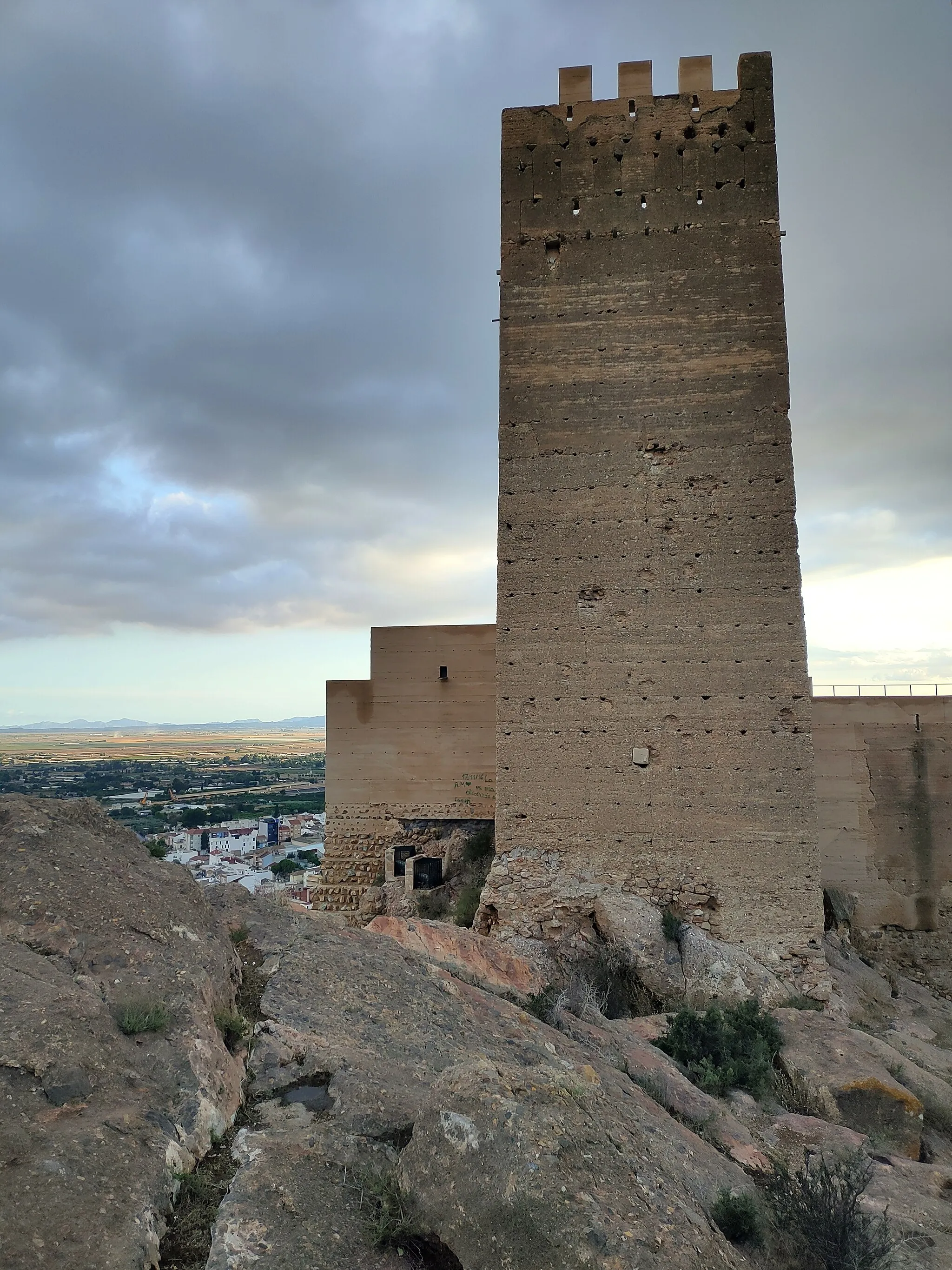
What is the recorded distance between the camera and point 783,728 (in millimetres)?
9648

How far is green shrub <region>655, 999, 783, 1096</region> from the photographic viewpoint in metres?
6.75

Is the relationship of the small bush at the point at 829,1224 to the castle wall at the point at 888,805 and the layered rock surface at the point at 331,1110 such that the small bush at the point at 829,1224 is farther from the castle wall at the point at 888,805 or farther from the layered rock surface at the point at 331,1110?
the castle wall at the point at 888,805

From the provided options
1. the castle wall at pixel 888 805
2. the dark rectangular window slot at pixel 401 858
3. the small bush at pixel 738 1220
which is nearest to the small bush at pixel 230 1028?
the small bush at pixel 738 1220

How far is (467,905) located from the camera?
37.3 ft

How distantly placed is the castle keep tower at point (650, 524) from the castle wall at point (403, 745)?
3.37 metres

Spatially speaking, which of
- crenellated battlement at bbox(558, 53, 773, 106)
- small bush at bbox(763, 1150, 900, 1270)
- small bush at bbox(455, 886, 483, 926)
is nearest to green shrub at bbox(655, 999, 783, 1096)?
small bush at bbox(763, 1150, 900, 1270)

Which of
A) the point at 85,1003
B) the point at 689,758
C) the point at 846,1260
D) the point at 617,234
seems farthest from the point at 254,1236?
the point at 617,234

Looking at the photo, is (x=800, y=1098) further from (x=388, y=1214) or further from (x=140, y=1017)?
(x=140, y=1017)

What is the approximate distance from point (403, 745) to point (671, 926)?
577 centimetres

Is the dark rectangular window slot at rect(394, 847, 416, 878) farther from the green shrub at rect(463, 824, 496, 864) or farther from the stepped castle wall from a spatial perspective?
the stepped castle wall

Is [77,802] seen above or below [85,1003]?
above

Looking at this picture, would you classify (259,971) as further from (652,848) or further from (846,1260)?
(652,848)

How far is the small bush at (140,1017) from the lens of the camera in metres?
3.55

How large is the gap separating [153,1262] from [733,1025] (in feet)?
21.3
